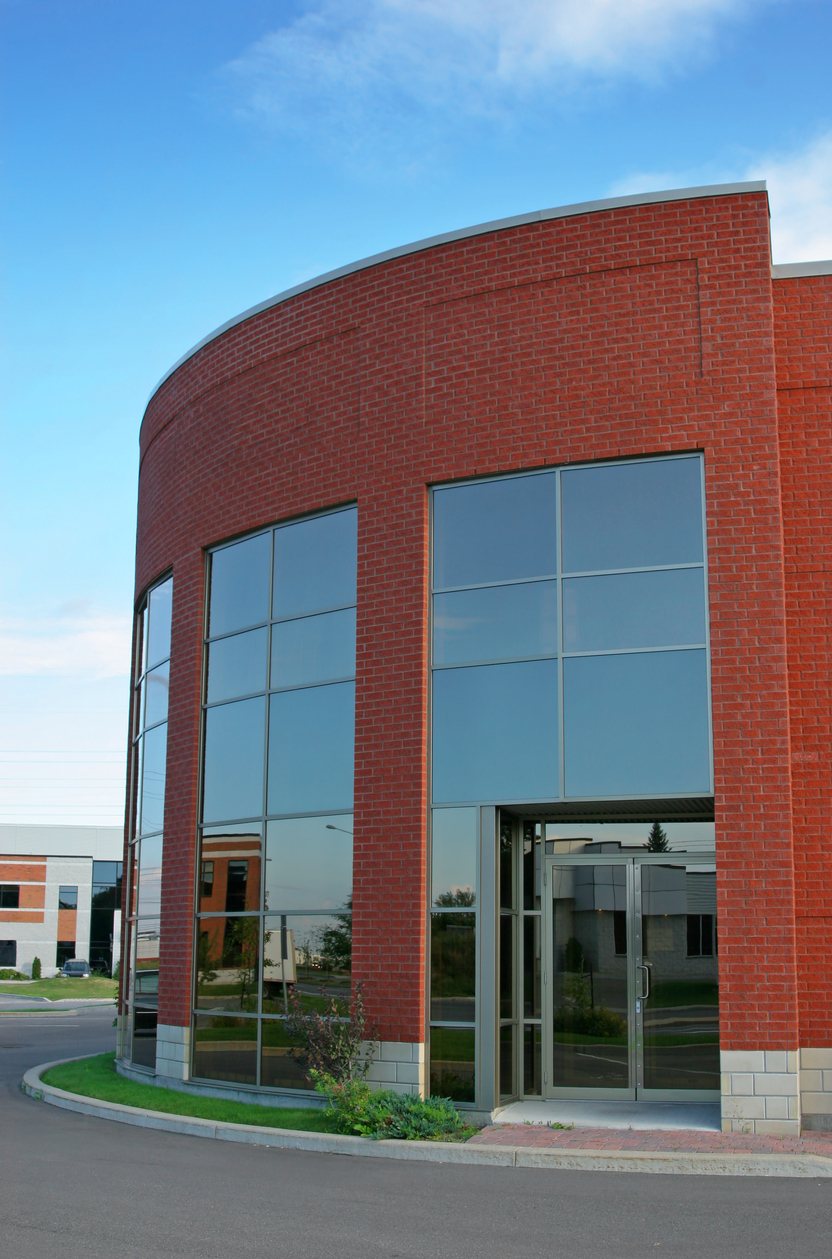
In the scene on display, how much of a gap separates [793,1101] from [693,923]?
2082 millimetres

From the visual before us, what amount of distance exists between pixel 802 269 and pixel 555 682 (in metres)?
5.06

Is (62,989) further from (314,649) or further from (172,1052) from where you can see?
(314,649)

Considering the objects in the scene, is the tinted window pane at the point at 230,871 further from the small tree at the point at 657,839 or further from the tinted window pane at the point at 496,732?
the small tree at the point at 657,839

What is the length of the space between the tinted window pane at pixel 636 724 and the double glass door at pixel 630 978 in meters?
1.22

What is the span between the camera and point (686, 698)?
12.1m

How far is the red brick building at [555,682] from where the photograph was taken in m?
11.9

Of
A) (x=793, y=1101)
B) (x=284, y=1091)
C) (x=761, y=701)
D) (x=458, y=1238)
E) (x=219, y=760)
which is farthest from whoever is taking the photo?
(x=219, y=760)

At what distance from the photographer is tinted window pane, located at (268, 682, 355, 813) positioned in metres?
13.9

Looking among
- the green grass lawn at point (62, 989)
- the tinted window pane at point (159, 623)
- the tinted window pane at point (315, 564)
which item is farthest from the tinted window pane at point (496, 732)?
the green grass lawn at point (62, 989)

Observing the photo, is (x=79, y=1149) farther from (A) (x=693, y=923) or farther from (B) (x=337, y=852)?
(A) (x=693, y=923)

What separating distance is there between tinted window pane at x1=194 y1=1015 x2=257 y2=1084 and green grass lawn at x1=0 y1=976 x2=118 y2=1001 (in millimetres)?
41620

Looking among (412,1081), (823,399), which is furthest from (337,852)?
(823,399)

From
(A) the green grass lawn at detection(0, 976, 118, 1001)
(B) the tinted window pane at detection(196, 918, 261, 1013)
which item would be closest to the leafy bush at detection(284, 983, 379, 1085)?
(B) the tinted window pane at detection(196, 918, 261, 1013)

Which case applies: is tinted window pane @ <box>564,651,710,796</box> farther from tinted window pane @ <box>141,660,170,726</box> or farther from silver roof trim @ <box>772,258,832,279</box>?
tinted window pane @ <box>141,660,170,726</box>
